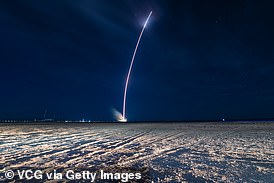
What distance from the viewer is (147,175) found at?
4754 mm

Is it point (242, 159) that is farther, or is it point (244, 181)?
point (242, 159)

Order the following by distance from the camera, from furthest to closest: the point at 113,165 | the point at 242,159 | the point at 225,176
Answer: the point at 242,159
the point at 113,165
the point at 225,176

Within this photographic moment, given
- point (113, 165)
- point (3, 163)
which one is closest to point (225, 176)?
point (113, 165)

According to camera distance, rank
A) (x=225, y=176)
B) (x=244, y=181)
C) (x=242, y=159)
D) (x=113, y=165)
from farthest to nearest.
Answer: (x=242, y=159), (x=113, y=165), (x=225, y=176), (x=244, y=181)

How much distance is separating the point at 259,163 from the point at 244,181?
2021mm

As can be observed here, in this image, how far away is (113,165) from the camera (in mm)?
5707

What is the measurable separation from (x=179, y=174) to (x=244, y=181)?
1.42m

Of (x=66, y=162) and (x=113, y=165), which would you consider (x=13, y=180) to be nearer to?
(x=66, y=162)

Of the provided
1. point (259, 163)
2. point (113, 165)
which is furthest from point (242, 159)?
point (113, 165)

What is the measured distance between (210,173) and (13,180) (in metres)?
4.65

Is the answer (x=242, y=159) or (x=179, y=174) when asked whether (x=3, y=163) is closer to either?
(x=179, y=174)

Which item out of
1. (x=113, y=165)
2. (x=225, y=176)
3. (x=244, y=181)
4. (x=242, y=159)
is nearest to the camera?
(x=244, y=181)

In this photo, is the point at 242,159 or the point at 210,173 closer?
the point at 210,173

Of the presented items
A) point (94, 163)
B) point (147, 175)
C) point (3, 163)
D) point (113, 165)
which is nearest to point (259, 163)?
point (147, 175)
